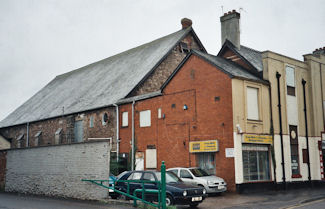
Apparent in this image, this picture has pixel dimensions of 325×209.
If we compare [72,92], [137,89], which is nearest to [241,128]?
[137,89]

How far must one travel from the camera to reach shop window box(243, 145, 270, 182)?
20797 mm

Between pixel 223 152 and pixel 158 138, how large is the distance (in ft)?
17.7

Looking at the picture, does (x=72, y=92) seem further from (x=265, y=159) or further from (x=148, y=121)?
(x=265, y=159)

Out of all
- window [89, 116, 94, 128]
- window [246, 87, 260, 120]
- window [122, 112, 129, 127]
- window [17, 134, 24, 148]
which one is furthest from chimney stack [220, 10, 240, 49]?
window [17, 134, 24, 148]

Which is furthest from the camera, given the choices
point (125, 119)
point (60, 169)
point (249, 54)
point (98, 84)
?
point (98, 84)

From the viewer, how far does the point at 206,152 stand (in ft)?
71.9

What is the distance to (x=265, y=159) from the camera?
22.0 meters

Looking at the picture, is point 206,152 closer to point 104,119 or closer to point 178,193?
point 178,193

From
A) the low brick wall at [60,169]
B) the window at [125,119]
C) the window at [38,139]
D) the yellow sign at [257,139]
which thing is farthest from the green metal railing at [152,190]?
the window at [38,139]

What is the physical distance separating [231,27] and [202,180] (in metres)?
12.0

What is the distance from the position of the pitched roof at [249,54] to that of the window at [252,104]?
83.8 inches

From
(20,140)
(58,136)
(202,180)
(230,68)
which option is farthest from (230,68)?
(20,140)

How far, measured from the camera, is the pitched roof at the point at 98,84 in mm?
31016

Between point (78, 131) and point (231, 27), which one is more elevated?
point (231, 27)
